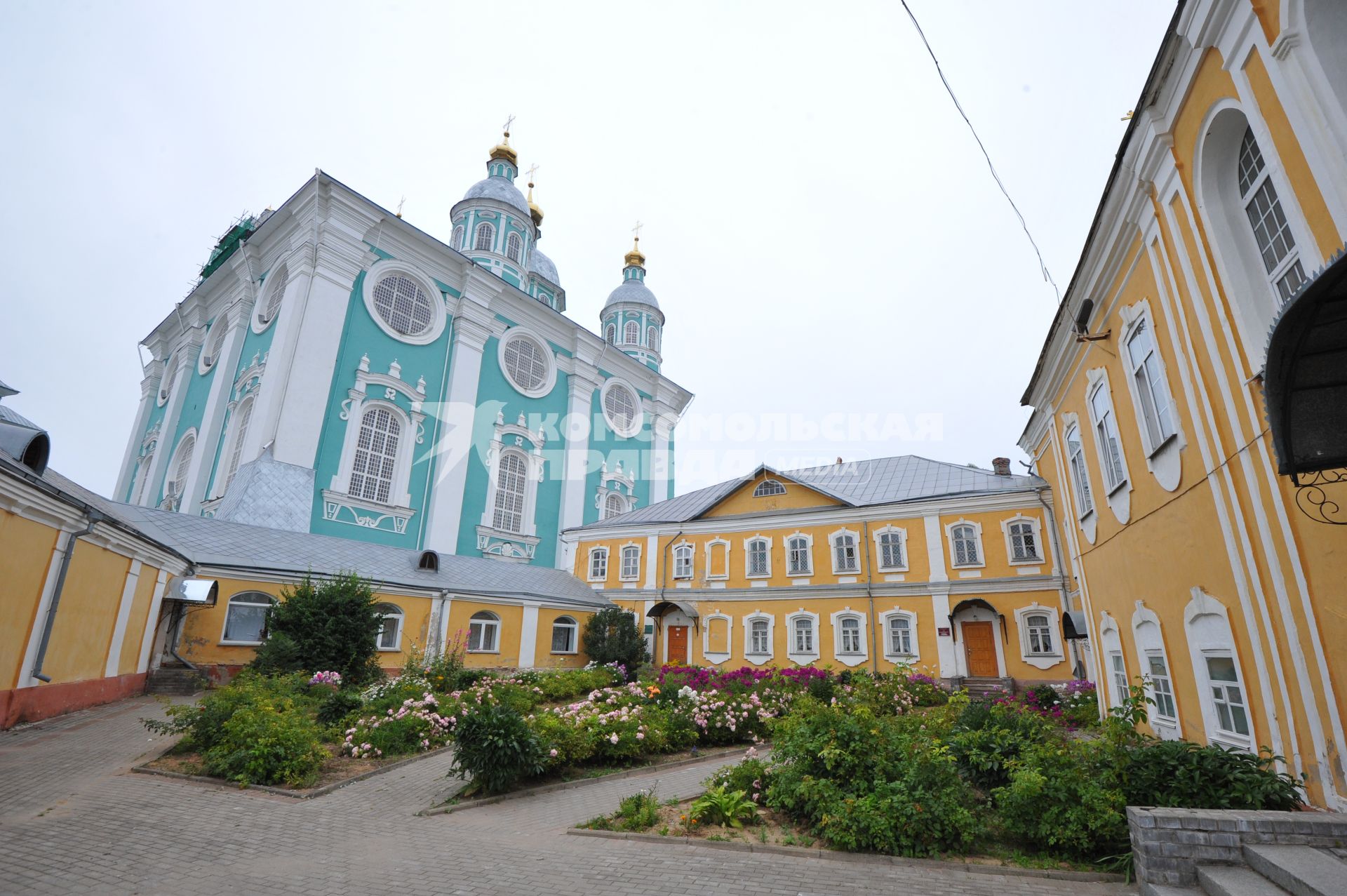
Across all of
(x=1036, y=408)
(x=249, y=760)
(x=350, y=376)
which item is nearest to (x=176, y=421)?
(x=350, y=376)

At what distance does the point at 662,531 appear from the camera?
26.2m

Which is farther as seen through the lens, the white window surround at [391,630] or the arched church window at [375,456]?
the arched church window at [375,456]

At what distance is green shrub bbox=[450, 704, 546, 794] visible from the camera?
7.93 meters

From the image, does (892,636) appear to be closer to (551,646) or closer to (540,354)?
(551,646)

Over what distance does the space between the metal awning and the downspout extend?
17438 mm

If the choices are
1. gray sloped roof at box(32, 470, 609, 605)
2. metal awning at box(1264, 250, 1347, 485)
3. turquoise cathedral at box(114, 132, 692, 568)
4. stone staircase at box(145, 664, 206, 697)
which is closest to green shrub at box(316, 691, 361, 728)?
stone staircase at box(145, 664, 206, 697)

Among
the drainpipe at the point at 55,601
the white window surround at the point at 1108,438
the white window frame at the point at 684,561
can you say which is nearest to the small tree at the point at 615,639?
the white window frame at the point at 684,561

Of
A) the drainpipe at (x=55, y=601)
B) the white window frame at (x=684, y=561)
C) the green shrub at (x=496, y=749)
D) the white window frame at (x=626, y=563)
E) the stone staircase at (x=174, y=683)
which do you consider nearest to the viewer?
the green shrub at (x=496, y=749)

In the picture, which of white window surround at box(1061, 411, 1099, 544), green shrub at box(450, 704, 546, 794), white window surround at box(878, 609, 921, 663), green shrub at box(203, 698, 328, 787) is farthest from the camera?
white window surround at box(878, 609, 921, 663)

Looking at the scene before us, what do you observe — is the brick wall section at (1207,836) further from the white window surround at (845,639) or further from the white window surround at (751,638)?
the white window surround at (751,638)

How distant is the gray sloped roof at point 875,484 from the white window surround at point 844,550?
1107mm

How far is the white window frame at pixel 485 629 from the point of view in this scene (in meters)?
21.9

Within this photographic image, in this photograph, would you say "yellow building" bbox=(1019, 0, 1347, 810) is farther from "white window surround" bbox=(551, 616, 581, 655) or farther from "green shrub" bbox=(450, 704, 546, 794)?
"white window surround" bbox=(551, 616, 581, 655)

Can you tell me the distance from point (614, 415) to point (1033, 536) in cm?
2466
